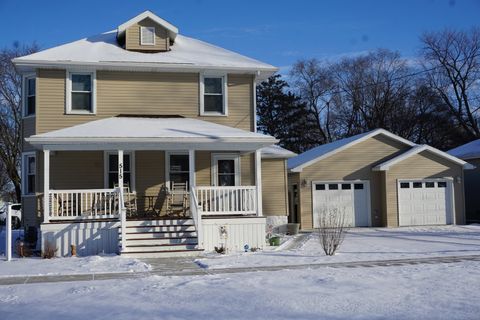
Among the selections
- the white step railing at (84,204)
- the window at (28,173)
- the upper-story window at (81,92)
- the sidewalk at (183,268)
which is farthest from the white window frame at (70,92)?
the sidewalk at (183,268)

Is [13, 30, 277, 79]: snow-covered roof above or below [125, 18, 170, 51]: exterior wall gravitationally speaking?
below

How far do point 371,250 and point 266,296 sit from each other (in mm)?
7159

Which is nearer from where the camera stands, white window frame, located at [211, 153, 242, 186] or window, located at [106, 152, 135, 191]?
window, located at [106, 152, 135, 191]

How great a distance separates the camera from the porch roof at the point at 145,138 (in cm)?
1595

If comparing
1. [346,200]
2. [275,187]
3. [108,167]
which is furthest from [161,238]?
[346,200]

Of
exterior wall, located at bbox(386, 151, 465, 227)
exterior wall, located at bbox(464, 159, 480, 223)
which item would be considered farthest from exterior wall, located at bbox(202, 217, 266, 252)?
exterior wall, located at bbox(464, 159, 480, 223)

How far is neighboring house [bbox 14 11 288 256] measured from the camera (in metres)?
15.9

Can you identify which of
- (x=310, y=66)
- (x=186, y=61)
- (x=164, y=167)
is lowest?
(x=164, y=167)

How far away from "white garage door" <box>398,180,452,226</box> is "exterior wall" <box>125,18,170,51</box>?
458 inches

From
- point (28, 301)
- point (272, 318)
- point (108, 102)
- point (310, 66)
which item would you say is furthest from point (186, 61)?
point (310, 66)

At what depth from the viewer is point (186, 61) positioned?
1920cm

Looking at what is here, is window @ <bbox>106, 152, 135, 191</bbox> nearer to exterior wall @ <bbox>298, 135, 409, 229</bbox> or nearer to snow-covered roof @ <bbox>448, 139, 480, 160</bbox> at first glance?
exterior wall @ <bbox>298, 135, 409, 229</bbox>

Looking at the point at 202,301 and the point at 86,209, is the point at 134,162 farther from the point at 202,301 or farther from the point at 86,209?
the point at 202,301

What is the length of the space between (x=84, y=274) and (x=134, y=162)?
23.3 ft
